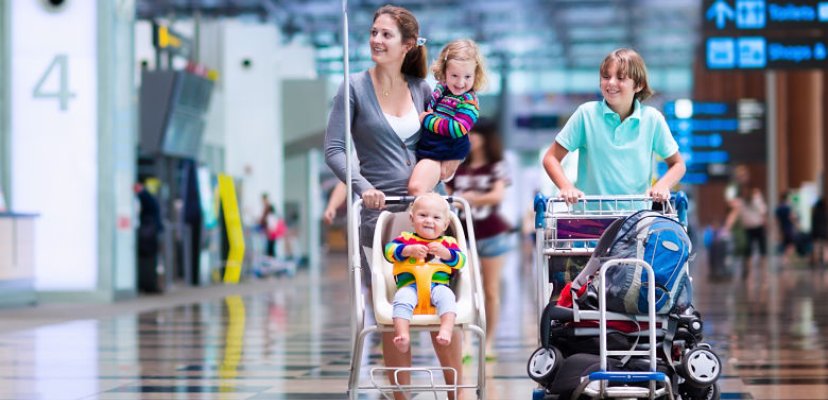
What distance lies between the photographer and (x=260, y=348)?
10.4 meters

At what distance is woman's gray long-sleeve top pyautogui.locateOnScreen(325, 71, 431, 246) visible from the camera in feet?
17.1

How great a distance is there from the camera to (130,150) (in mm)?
18266

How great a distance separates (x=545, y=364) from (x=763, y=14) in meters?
12.2

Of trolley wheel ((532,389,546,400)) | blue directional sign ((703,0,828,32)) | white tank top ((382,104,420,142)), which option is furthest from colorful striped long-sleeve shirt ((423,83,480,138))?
blue directional sign ((703,0,828,32))

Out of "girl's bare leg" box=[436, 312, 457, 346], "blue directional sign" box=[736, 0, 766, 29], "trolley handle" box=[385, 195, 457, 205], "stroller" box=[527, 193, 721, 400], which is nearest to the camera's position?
"girl's bare leg" box=[436, 312, 457, 346]

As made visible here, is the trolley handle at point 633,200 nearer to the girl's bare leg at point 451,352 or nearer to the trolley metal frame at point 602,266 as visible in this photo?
the trolley metal frame at point 602,266

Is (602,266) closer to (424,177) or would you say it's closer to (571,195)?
(571,195)

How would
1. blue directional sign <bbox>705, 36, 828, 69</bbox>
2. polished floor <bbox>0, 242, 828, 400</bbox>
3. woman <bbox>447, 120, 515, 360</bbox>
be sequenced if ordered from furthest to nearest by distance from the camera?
blue directional sign <bbox>705, 36, 828, 69</bbox> < woman <bbox>447, 120, 515, 360</bbox> < polished floor <bbox>0, 242, 828, 400</bbox>

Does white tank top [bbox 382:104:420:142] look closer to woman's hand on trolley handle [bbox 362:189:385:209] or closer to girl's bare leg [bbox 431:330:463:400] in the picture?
woman's hand on trolley handle [bbox 362:189:385:209]

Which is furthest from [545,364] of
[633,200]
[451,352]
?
[633,200]

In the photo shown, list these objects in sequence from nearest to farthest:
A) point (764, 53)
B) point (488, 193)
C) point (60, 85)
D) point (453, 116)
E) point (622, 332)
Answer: point (622, 332), point (453, 116), point (488, 193), point (764, 53), point (60, 85)

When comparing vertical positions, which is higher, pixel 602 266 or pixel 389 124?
pixel 389 124

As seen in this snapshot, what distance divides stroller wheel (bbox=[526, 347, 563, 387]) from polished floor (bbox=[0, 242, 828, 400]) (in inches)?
76.2

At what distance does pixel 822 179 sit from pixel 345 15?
28877 millimetres
